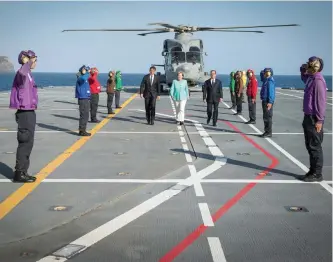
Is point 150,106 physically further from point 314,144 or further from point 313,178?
point 313,178

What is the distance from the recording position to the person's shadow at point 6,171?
6688 millimetres

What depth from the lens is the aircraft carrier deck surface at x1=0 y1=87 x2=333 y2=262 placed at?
153 inches

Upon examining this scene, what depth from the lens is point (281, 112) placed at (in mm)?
18016

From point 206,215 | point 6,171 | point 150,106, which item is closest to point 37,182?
point 6,171

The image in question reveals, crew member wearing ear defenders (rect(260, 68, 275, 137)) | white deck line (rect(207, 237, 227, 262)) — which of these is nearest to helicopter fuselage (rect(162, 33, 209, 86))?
crew member wearing ear defenders (rect(260, 68, 275, 137))

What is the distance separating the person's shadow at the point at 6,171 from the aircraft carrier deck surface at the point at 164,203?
0.02 metres

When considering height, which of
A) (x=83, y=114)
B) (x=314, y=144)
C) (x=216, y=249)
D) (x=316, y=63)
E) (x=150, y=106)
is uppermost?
(x=316, y=63)

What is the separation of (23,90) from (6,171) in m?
1.69

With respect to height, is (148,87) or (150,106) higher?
(148,87)

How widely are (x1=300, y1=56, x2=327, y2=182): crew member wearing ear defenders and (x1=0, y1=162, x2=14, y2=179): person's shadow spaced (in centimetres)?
519

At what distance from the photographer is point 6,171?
696 centimetres

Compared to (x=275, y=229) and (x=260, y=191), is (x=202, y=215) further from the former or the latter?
(x=260, y=191)

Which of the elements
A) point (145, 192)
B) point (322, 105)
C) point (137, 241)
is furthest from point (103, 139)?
point (137, 241)

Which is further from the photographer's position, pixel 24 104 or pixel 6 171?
pixel 6 171
